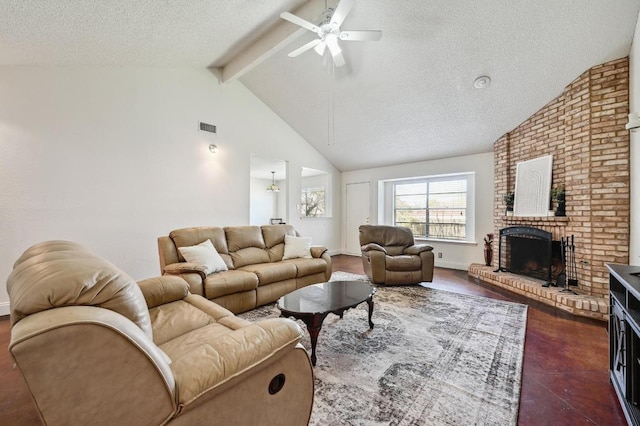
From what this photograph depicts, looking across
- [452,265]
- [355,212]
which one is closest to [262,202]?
[355,212]

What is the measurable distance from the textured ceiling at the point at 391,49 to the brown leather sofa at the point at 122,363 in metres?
2.49

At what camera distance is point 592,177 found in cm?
312

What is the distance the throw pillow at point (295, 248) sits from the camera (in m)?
3.88

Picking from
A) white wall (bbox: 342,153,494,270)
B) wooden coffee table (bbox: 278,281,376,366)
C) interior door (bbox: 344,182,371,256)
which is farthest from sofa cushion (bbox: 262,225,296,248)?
white wall (bbox: 342,153,494,270)

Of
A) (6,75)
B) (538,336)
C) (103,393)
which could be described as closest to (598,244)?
(538,336)

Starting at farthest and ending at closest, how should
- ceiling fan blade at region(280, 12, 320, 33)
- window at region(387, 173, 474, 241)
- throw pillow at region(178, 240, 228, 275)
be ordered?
window at region(387, 173, 474, 241) → throw pillow at region(178, 240, 228, 275) → ceiling fan blade at region(280, 12, 320, 33)

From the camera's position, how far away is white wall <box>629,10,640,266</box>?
262cm

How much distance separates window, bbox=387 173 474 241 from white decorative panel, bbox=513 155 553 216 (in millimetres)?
1113

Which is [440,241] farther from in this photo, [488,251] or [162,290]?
[162,290]

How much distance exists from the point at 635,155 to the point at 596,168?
1.24ft

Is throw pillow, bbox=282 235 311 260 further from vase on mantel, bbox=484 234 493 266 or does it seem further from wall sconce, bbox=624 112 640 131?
wall sconce, bbox=624 112 640 131

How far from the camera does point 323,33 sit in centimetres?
270

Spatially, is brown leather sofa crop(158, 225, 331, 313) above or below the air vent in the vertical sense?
below

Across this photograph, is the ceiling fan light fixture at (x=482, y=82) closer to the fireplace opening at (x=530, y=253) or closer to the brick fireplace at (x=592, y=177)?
the brick fireplace at (x=592, y=177)
